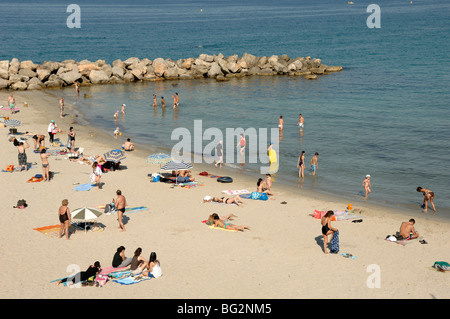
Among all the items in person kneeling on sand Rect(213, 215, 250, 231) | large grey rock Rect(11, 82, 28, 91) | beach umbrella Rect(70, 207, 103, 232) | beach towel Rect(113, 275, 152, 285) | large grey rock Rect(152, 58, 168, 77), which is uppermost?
large grey rock Rect(152, 58, 168, 77)

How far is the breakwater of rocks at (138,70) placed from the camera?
175 feet

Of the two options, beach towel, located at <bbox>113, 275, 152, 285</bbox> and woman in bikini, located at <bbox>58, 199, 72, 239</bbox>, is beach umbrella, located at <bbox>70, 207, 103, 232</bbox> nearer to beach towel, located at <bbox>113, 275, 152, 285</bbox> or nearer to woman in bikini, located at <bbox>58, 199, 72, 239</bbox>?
woman in bikini, located at <bbox>58, 199, 72, 239</bbox>

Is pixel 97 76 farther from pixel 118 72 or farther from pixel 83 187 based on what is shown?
pixel 83 187

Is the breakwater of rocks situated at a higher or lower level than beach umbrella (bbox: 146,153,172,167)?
higher

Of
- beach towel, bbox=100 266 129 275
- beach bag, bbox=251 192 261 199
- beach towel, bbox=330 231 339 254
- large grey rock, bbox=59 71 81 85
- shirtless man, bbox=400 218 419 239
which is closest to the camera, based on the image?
beach towel, bbox=100 266 129 275

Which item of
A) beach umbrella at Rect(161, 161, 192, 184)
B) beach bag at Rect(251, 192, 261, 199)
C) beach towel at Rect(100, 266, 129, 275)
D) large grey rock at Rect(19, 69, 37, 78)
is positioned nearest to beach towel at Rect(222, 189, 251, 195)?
beach bag at Rect(251, 192, 261, 199)

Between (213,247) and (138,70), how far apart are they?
44.2 m

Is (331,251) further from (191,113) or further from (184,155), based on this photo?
(191,113)

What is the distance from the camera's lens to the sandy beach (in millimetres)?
14648

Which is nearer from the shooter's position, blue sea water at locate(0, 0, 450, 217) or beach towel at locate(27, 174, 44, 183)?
beach towel at locate(27, 174, 44, 183)

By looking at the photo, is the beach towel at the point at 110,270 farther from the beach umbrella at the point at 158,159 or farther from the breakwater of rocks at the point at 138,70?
the breakwater of rocks at the point at 138,70

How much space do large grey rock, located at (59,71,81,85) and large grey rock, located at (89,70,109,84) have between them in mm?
1443

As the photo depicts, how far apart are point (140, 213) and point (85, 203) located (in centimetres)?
253
